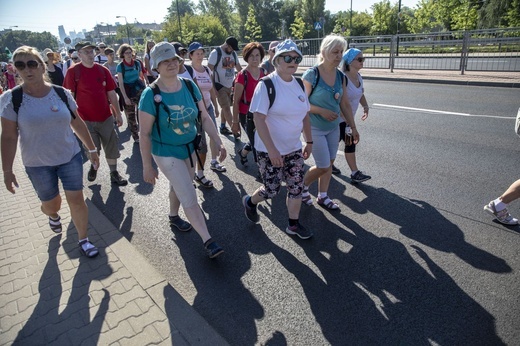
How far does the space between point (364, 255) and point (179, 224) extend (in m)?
2.13

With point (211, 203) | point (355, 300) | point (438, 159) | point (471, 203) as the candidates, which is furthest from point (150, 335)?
point (438, 159)

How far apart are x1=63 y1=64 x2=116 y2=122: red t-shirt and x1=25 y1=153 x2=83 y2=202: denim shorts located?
1973 millimetres

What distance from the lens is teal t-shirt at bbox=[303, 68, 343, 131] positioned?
13.3 feet

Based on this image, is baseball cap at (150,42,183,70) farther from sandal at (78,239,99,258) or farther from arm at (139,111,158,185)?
sandal at (78,239,99,258)

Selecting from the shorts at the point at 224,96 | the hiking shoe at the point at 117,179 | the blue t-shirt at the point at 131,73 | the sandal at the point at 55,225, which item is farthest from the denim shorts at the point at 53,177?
the blue t-shirt at the point at 131,73

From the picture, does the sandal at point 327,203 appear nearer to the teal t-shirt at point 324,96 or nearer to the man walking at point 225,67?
the teal t-shirt at point 324,96

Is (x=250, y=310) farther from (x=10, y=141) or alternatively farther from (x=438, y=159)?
(x=438, y=159)

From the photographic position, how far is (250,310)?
9.62ft

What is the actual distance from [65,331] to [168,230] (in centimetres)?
174

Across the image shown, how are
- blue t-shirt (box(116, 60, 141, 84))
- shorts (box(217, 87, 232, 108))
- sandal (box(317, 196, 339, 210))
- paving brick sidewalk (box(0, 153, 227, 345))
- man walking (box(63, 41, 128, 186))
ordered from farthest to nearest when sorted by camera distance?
blue t-shirt (box(116, 60, 141, 84)) < shorts (box(217, 87, 232, 108)) < man walking (box(63, 41, 128, 186)) < sandal (box(317, 196, 339, 210)) < paving brick sidewalk (box(0, 153, 227, 345))

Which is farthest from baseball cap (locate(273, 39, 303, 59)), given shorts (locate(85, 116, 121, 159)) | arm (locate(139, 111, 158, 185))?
shorts (locate(85, 116, 121, 159))

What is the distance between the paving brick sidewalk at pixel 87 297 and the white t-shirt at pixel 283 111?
1.72 m

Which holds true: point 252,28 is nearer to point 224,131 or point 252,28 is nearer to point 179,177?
point 224,131

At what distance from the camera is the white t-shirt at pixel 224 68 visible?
6785 millimetres
